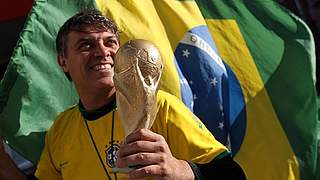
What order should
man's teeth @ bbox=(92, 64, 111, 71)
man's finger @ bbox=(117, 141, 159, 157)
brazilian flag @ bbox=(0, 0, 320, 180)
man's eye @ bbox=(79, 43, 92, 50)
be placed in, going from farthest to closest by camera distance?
brazilian flag @ bbox=(0, 0, 320, 180) < man's eye @ bbox=(79, 43, 92, 50) < man's teeth @ bbox=(92, 64, 111, 71) < man's finger @ bbox=(117, 141, 159, 157)

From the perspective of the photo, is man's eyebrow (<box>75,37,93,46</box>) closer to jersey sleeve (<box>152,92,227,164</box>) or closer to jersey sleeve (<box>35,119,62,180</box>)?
jersey sleeve (<box>152,92,227,164</box>)

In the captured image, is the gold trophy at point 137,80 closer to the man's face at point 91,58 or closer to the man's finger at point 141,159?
the man's finger at point 141,159

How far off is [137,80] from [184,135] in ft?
1.35

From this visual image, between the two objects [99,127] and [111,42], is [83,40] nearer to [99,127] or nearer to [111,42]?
[111,42]

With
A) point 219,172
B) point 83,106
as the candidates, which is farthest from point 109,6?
point 219,172

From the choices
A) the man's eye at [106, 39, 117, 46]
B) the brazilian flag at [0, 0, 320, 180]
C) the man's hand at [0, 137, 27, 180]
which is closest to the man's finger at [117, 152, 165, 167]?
the man's eye at [106, 39, 117, 46]

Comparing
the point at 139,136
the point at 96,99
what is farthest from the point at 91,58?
the point at 139,136

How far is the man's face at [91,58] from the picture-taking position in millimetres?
1438

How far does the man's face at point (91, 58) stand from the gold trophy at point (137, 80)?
0.33 metres

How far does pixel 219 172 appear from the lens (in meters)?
1.35

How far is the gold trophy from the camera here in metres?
1.08

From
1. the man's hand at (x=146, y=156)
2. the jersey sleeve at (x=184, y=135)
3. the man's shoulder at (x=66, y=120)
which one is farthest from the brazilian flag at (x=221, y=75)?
the man's hand at (x=146, y=156)

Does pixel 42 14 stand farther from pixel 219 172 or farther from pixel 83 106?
pixel 219 172

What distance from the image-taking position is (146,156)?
1.08 m
